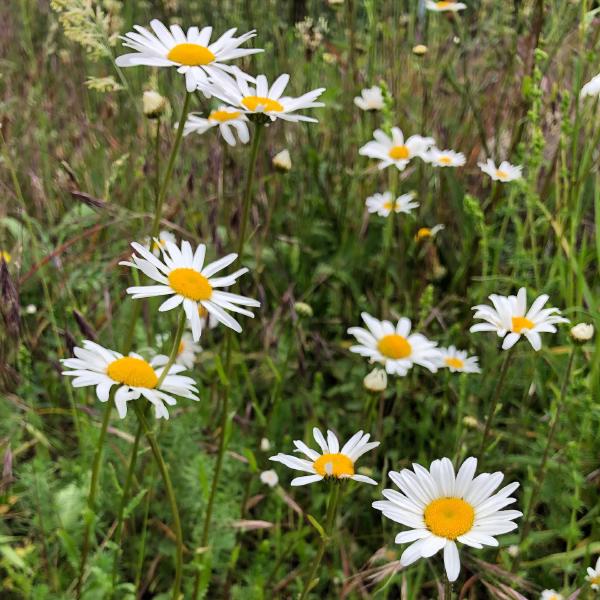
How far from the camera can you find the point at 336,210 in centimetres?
232

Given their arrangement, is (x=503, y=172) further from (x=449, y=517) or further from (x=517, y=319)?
(x=449, y=517)

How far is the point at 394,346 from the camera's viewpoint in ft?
5.25

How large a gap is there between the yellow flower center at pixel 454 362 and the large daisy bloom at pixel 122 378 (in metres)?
0.73

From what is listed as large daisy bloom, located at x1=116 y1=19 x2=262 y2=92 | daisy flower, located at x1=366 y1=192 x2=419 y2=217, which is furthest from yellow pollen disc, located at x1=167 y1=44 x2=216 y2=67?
daisy flower, located at x1=366 y1=192 x2=419 y2=217

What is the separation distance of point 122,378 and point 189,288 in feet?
0.50

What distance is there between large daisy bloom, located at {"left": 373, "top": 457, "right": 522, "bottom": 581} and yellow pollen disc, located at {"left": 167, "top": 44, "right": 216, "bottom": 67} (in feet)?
2.13

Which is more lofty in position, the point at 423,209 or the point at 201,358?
the point at 423,209

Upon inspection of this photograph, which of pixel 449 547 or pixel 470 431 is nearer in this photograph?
pixel 449 547

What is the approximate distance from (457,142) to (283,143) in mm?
566

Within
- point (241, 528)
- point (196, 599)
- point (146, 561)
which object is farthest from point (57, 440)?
point (196, 599)

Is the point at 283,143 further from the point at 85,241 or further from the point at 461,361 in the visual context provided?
the point at 461,361

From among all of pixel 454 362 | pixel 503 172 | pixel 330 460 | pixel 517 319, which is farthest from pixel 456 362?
pixel 330 460

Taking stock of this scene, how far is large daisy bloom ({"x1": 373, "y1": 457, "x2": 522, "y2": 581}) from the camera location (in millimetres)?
881

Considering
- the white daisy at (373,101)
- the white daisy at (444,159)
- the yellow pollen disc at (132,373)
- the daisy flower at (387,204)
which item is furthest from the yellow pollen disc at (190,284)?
the white daisy at (373,101)
